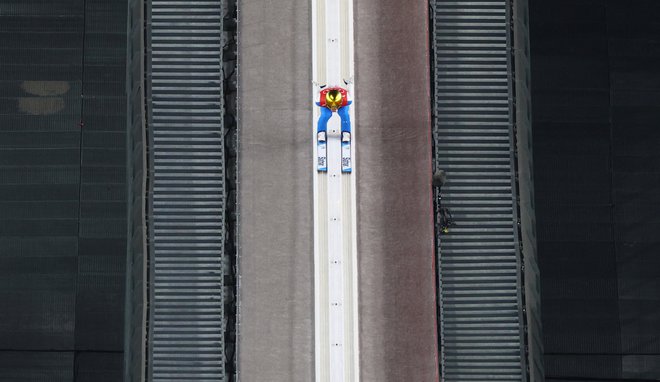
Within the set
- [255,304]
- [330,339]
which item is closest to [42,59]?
[255,304]

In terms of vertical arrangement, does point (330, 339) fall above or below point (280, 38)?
below

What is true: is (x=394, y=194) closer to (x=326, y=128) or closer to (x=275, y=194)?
(x=326, y=128)

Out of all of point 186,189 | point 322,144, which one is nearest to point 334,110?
point 322,144

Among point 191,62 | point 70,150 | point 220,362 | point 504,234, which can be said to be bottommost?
point 220,362

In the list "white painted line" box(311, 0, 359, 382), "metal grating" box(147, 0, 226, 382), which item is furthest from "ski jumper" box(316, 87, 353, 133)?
"metal grating" box(147, 0, 226, 382)

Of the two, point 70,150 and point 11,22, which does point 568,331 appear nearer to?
point 70,150

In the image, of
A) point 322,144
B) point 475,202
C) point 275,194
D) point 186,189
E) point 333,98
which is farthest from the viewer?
point 475,202

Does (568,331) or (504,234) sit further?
(568,331)
